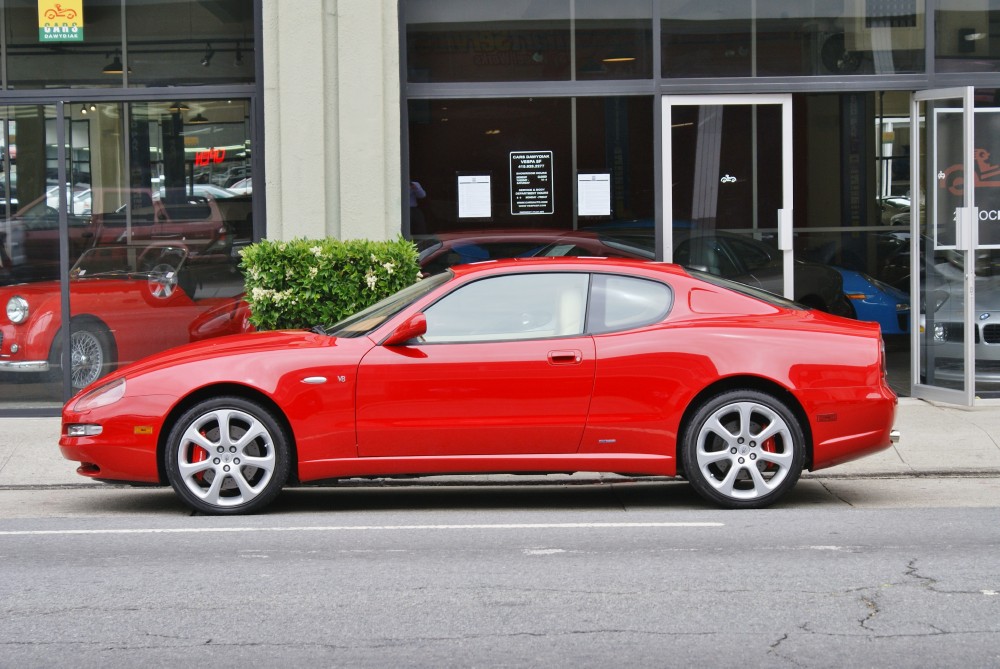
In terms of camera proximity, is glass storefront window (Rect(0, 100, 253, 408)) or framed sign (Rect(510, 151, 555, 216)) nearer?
glass storefront window (Rect(0, 100, 253, 408))

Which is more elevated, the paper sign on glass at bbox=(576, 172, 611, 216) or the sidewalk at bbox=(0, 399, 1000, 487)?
the paper sign on glass at bbox=(576, 172, 611, 216)

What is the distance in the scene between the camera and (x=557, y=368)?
7.56 m

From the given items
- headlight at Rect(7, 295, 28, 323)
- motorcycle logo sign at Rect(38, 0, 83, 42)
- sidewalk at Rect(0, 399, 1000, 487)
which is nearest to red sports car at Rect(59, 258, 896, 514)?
sidewalk at Rect(0, 399, 1000, 487)

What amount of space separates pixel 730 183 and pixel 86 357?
6004 millimetres

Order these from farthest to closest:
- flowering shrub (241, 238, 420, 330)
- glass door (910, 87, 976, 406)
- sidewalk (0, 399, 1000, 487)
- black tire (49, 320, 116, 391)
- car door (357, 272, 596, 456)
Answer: black tire (49, 320, 116, 391)
glass door (910, 87, 976, 406)
flowering shrub (241, 238, 420, 330)
sidewalk (0, 399, 1000, 487)
car door (357, 272, 596, 456)

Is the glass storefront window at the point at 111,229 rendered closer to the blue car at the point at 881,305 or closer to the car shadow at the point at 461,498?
the car shadow at the point at 461,498

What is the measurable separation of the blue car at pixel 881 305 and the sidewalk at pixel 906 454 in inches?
163

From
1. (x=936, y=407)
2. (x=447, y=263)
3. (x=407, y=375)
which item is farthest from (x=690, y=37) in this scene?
(x=407, y=375)

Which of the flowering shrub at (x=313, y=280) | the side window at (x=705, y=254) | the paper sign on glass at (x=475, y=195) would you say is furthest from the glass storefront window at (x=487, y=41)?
the flowering shrub at (x=313, y=280)

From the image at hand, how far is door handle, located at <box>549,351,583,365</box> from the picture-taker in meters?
7.57

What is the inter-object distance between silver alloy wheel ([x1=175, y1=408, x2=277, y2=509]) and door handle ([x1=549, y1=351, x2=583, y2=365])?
1664mm

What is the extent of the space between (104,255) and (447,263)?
307cm

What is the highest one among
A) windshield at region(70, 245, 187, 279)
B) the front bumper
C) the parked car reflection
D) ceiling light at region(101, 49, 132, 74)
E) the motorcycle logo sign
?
the motorcycle logo sign

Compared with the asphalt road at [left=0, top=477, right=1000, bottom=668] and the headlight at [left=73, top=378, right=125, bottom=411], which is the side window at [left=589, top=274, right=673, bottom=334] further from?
the headlight at [left=73, top=378, right=125, bottom=411]
